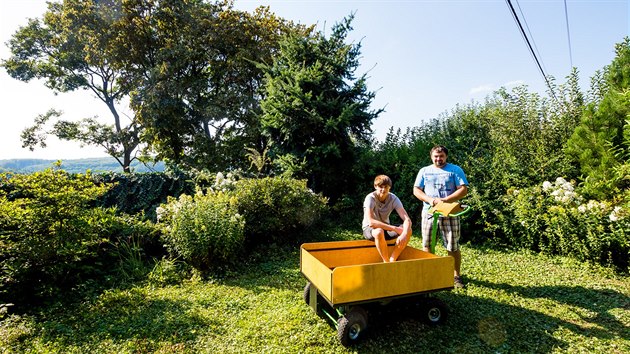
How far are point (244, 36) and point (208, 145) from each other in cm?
A: 546

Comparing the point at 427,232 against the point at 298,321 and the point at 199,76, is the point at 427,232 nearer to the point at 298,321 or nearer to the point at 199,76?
the point at 298,321

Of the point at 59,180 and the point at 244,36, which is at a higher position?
the point at 244,36

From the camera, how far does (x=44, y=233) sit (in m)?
4.05

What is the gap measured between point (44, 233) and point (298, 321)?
3410mm

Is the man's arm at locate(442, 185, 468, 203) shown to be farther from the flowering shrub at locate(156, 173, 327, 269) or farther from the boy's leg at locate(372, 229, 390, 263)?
the flowering shrub at locate(156, 173, 327, 269)

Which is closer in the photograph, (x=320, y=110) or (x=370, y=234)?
(x=370, y=234)

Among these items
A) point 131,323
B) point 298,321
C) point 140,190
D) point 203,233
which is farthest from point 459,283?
point 140,190

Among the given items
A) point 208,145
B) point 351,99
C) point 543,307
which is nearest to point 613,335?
point 543,307

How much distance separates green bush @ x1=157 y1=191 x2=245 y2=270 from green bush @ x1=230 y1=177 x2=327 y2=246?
764 millimetres

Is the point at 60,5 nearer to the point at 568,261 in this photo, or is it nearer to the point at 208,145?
the point at 208,145

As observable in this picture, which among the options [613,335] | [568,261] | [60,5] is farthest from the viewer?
[60,5]

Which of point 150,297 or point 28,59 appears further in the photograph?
point 28,59

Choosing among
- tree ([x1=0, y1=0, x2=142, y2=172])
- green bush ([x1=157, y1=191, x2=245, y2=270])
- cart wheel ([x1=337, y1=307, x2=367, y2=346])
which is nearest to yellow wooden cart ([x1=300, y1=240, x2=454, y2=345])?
cart wheel ([x1=337, y1=307, x2=367, y2=346])

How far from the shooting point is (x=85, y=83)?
61.2 feet
